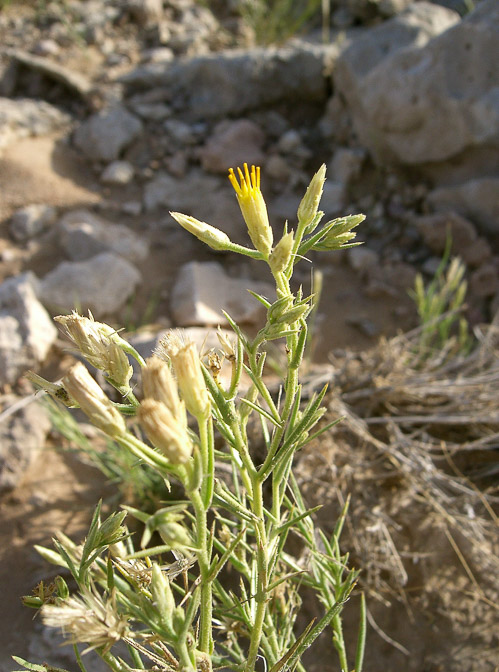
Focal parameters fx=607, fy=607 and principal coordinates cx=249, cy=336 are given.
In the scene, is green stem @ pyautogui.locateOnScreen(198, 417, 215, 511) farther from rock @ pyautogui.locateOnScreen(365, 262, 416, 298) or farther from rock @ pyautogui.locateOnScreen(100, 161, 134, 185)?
rock @ pyautogui.locateOnScreen(100, 161, 134, 185)

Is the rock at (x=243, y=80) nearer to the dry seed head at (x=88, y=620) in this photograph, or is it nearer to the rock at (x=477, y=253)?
the rock at (x=477, y=253)

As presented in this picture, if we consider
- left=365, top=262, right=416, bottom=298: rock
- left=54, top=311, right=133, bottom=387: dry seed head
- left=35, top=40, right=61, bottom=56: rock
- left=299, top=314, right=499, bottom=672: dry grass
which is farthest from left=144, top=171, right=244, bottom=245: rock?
left=54, top=311, right=133, bottom=387: dry seed head

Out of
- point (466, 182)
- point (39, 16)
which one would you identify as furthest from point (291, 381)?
point (39, 16)

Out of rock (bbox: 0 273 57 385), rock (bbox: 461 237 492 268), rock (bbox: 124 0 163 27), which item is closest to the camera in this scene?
rock (bbox: 0 273 57 385)

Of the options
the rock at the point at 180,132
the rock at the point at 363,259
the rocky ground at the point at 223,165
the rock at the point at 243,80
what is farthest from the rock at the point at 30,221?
the rock at the point at 363,259

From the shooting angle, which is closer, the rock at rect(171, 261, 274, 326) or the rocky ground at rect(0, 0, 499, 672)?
the rock at rect(171, 261, 274, 326)

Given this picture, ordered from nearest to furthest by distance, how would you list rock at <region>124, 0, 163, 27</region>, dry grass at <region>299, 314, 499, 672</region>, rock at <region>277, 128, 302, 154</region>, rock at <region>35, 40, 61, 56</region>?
dry grass at <region>299, 314, 499, 672</region> < rock at <region>277, 128, 302, 154</region> < rock at <region>35, 40, 61, 56</region> < rock at <region>124, 0, 163, 27</region>

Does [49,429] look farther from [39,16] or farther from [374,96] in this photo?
[39,16]
